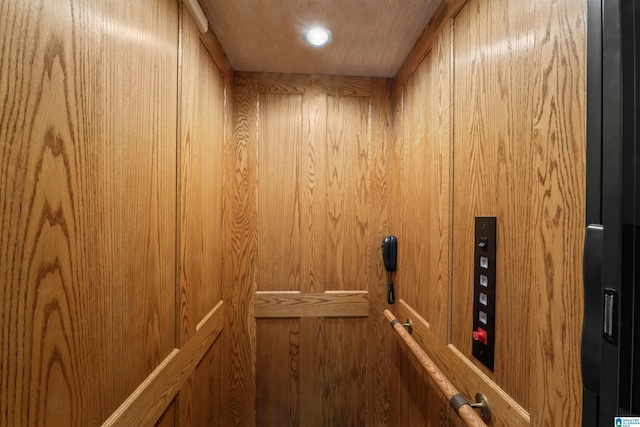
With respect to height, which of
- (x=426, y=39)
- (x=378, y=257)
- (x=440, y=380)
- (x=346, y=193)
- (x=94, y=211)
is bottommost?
(x=440, y=380)

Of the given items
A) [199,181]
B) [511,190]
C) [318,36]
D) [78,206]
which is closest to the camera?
[78,206]

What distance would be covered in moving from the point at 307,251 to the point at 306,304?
1.01 feet

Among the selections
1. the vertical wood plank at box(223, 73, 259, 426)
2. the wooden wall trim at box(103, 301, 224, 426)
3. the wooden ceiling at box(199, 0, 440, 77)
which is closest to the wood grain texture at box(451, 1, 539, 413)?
the wooden ceiling at box(199, 0, 440, 77)

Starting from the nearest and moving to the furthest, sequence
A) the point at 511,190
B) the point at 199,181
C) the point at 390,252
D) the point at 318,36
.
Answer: the point at 511,190 → the point at 199,181 → the point at 318,36 → the point at 390,252

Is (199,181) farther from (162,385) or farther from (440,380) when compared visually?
(440,380)

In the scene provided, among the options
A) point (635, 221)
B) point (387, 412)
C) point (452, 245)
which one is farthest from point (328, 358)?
point (635, 221)

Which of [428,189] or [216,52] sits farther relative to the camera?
[216,52]

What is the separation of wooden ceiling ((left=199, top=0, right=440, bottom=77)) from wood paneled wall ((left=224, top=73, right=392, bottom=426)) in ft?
0.38

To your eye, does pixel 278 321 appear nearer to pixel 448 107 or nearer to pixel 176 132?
pixel 176 132

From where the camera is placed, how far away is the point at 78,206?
1.90 ft

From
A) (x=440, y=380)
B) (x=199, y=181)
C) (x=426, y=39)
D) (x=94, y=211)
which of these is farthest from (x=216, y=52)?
(x=440, y=380)

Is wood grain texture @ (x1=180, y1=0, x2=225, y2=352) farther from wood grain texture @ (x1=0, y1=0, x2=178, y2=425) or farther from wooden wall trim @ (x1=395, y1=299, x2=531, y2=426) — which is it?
wooden wall trim @ (x1=395, y1=299, x2=531, y2=426)

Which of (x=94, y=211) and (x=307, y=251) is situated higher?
(x=94, y=211)

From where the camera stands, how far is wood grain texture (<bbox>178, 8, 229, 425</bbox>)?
106 centimetres
